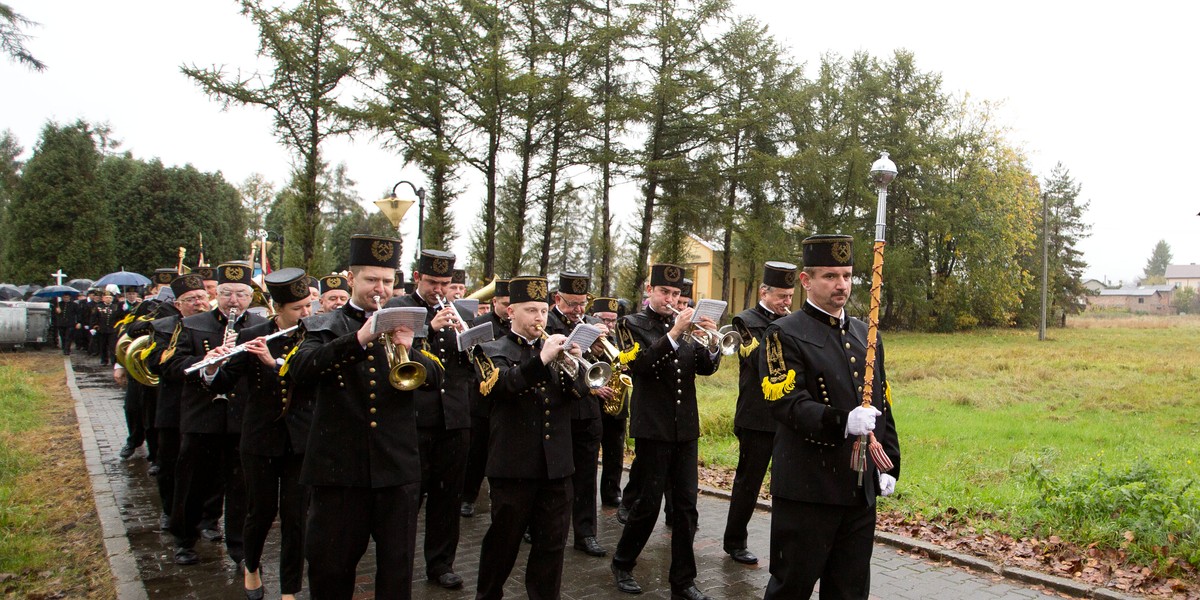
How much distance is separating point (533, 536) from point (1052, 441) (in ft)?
33.9

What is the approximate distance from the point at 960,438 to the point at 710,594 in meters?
8.14

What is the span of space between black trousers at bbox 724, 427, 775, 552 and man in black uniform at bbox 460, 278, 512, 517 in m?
2.35

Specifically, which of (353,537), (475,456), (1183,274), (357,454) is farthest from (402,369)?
(1183,274)

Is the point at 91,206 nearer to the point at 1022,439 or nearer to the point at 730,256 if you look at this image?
the point at 730,256

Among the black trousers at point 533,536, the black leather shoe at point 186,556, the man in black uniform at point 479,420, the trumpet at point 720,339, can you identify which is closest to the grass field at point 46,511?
the black leather shoe at point 186,556

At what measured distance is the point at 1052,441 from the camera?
12352mm

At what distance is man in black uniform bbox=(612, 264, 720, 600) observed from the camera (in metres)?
5.71

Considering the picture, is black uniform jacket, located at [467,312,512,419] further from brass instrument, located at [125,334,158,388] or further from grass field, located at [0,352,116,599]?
grass field, located at [0,352,116,599]

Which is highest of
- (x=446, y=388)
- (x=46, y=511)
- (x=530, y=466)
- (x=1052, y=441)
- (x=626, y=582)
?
(x=446, y=388)

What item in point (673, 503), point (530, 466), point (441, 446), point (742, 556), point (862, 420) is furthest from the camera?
point (742, 556)

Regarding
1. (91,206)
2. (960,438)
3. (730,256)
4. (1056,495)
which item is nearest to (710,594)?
(1056,495)

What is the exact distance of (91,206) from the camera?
42969 mm

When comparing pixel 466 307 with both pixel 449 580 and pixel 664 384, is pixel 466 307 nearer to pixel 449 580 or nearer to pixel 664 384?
pixel 664 384

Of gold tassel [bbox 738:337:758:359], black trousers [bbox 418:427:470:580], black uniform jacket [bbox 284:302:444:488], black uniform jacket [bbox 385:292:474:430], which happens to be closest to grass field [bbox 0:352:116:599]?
black trousers [bbox 418:427:470:580]
